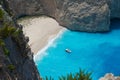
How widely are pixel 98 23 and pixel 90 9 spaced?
227 centimetres

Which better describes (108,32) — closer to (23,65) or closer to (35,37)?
(35,37)

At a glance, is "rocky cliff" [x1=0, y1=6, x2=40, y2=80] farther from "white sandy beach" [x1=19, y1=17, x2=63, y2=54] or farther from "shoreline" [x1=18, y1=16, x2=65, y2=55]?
"white sandy beach" [x1=19, y1=17, x2=63, y2=54]

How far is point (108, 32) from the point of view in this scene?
48094mm

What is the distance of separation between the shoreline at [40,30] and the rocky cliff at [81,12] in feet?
5.22

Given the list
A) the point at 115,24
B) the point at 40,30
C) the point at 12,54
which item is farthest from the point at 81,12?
the point at 12,54

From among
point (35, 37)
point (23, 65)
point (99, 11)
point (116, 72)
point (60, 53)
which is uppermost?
point (99, 11)

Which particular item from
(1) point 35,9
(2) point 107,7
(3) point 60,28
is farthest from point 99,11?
(1) point 35,9

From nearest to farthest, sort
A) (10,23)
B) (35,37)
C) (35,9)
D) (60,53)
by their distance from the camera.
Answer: (10,23) → (60,53) → (35,37) → (35,9)

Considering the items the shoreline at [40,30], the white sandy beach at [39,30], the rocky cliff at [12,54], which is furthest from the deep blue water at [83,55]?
the rocky cliff at [12,54]

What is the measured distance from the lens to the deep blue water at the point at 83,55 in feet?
125

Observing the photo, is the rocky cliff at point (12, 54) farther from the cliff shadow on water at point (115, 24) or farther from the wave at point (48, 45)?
the cliff shadow on water at point (115, 24)

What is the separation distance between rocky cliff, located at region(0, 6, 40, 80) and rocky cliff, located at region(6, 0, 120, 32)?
3546cm

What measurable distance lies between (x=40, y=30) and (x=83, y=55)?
9.54 m

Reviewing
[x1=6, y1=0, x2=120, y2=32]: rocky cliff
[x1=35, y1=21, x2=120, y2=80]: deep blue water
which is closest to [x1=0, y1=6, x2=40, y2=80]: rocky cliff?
[x1=35, y1=21, x2=120, y2=80]: deep blue water
